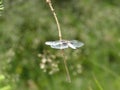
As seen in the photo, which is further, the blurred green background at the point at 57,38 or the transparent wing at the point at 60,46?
the blurred green background at the point at 57,38

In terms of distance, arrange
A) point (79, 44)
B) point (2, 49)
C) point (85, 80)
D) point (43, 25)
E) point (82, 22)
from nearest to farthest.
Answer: point (79, 44), point (2, 49), point (85, 80), point (43, 25), point (82, 22)

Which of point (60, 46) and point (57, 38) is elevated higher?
point (60, 46)

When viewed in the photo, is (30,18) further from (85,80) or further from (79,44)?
(79,44)

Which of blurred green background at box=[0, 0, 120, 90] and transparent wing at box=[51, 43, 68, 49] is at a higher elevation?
transparent wing at box=[51, 43, 68, 49]

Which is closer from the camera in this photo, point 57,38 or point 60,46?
point 60,46

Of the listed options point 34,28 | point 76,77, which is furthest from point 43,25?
point 76,77

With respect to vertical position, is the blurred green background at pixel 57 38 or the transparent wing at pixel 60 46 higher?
the transparent wing at pixel 60 46

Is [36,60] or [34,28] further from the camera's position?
[34,28]

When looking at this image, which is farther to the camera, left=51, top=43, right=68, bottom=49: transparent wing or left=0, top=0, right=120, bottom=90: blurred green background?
left=0, top=0, right=120, bottom=90: blurred green background
